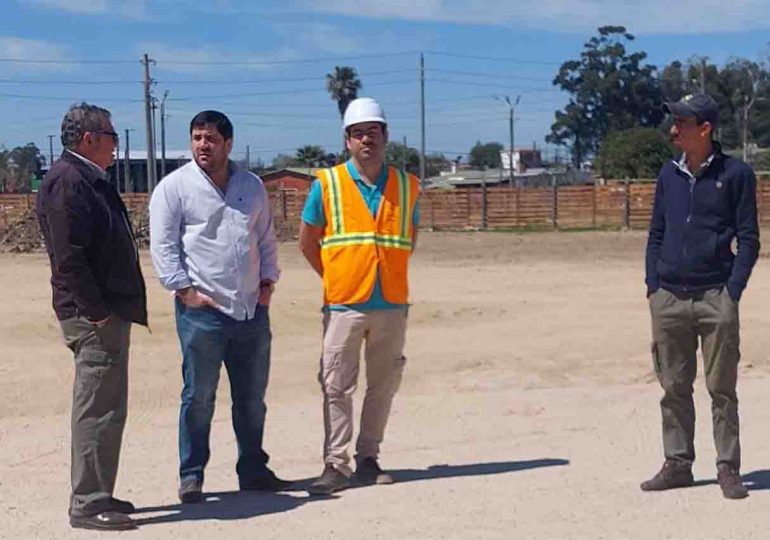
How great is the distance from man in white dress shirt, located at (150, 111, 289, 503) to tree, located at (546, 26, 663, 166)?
82.3 metres

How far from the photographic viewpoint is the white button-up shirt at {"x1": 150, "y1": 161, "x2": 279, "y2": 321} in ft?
22.2

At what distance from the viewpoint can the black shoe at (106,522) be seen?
20.9ft

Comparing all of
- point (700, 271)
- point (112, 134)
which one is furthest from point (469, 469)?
point (112, 134)

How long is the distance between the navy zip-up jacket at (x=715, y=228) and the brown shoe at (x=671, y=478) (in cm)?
95

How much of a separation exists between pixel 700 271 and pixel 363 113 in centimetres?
195

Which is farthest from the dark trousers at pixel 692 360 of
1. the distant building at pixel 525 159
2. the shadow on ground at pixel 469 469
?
the distant building at pixel 525 159

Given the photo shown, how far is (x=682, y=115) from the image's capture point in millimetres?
6961

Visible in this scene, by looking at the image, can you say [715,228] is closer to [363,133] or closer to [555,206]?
[363,133]

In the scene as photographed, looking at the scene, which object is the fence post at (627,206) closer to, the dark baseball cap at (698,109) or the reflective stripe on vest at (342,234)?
the dark baseball cap at (698,109)

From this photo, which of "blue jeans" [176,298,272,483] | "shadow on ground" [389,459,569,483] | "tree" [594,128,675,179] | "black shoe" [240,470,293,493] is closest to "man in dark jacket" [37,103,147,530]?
"blue jeans" [176,298,272,483]

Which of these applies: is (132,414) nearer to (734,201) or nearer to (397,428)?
(397,428)

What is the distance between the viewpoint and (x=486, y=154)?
12031 cm

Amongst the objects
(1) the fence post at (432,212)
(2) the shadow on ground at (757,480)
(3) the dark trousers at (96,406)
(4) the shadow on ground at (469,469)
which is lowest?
(1) the fence post at (432,212)

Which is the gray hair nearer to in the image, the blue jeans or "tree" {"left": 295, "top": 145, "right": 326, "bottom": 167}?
the blue jeans
